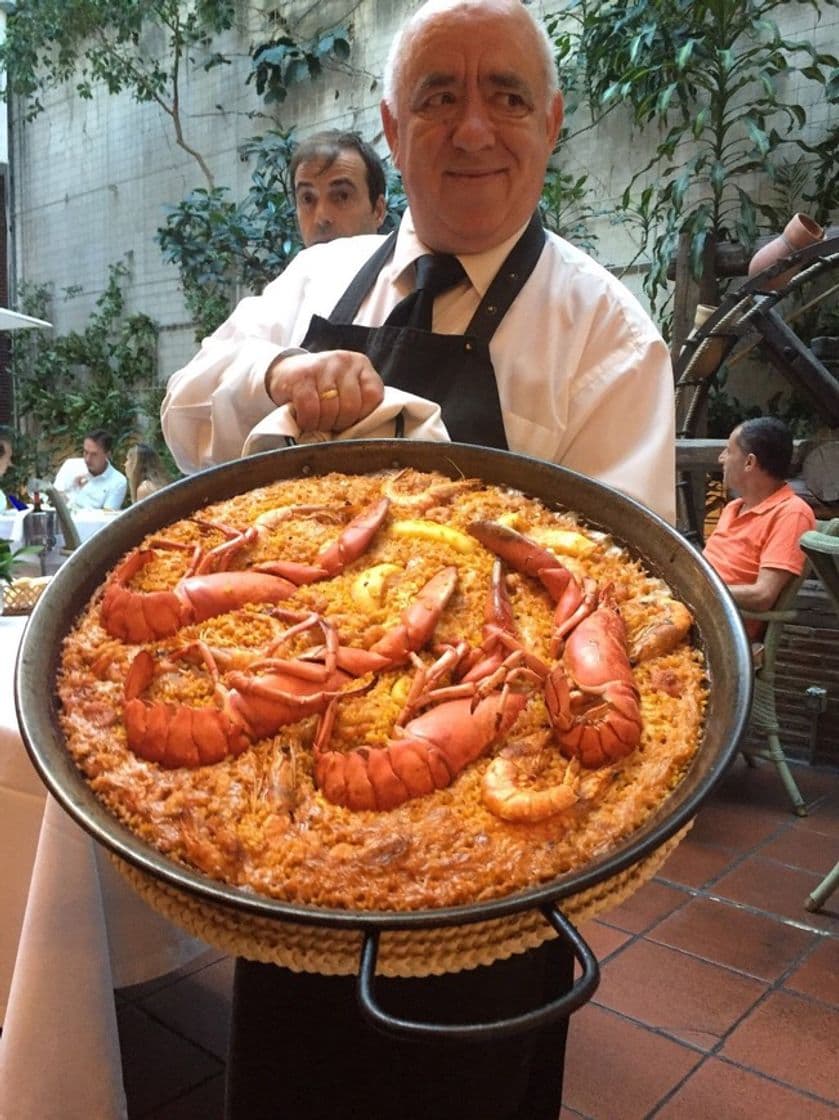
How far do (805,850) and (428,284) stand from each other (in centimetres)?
255

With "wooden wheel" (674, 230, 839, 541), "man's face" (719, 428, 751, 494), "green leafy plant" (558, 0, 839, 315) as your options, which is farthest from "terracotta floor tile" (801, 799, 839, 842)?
"green leafy plant" (558, 0, 839, 315)

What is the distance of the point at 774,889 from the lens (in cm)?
278

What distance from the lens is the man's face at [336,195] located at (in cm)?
295

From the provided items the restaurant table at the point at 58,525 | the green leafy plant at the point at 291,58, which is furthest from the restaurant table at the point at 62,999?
the green leafy plant at the point at 291,58

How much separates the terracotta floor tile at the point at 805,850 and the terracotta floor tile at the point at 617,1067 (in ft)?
3.77

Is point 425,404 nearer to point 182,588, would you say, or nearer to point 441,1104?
point 182,588

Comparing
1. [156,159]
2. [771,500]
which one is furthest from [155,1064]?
[156,159]

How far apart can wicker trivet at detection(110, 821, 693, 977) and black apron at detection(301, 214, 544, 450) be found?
72 cm

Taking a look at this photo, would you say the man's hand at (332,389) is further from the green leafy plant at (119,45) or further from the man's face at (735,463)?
the green leafy plant at (119,45)

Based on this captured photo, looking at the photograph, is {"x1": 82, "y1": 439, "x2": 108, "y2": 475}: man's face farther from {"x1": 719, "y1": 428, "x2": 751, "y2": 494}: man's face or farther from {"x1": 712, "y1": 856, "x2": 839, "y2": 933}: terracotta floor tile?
{"x1": 712, "y1": 856, "x2": 839, "y2": 933}: terracotta floor tile

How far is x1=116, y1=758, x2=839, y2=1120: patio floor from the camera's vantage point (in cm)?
183

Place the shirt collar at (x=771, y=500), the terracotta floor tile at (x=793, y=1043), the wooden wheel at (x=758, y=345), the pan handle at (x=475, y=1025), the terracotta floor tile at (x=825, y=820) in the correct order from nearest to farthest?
1. the pan handle at (x=475, y=1025)
2. the terracotta floor tile at (x=793, y=1043)
3. the terracotta floor tile at (x=825, y=820)
4. the shirt collar at (x=771, y=500)
5. the wooden wheel at (x=758, y=345)

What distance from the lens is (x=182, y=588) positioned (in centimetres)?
103

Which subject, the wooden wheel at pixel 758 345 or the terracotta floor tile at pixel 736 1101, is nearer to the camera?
the terracotta floor tile at pixel 736 1101
